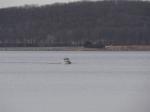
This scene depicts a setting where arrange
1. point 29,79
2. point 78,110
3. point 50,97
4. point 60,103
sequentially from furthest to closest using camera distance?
point 29,79
point 50,97
point 60,103
point 78,110

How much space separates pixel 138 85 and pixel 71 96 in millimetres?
3251

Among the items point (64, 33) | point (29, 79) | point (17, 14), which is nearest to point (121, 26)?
point (64, 33)

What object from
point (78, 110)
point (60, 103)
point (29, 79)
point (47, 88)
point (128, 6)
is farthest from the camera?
point (128, 6)

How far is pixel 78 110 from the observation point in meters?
11.8

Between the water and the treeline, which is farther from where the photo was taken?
the treeline

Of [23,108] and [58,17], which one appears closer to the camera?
[23,108]

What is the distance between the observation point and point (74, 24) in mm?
84938

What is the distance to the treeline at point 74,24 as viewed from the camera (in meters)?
77.5

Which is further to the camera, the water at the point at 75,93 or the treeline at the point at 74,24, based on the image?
the treeline at the point at 74,24

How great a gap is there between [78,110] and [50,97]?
86.8 inches

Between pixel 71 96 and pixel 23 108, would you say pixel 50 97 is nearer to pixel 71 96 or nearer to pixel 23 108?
pixel 71 96

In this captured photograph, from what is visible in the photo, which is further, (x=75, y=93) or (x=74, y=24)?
(x=74, y=24)

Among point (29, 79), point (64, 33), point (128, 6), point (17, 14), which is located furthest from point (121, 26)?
point (29, 79)

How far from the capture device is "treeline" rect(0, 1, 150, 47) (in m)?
Result: 77.5
